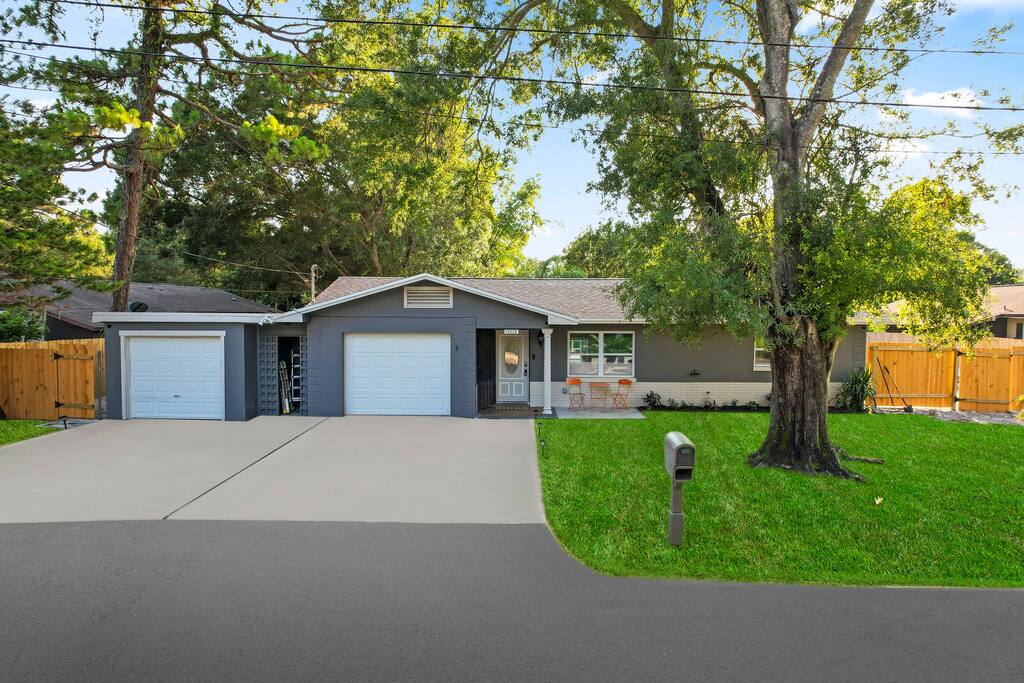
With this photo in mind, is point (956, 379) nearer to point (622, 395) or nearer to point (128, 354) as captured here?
point (622, 395)

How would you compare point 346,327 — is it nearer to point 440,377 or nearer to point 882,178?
point 440,377

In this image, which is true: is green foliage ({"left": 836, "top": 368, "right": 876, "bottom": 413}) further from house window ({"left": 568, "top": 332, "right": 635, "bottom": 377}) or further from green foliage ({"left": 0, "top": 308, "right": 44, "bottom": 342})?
green foliage ({"left": 0, "top": 308, "right": 44, "bottom": 342})

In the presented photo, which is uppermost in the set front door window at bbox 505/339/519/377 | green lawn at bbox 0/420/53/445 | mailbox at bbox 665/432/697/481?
front door window at bbox 505/339/519/377

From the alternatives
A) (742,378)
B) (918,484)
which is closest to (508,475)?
(918,484)

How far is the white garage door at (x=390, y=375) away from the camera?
44.8 ft

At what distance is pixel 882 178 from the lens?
819 centimetres

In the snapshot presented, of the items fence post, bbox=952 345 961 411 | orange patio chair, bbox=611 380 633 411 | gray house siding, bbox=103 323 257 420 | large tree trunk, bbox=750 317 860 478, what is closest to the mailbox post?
large tree trunk, bbox=750 317 860 478

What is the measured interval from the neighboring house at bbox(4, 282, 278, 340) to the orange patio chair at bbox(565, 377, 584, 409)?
13.4 m

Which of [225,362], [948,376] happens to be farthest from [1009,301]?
[225,362]

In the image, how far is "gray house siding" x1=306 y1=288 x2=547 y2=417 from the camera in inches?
531

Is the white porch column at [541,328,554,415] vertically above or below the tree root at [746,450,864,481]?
above

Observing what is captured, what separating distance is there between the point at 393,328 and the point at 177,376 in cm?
526

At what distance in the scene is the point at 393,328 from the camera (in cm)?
1350

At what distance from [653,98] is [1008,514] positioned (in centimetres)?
732
